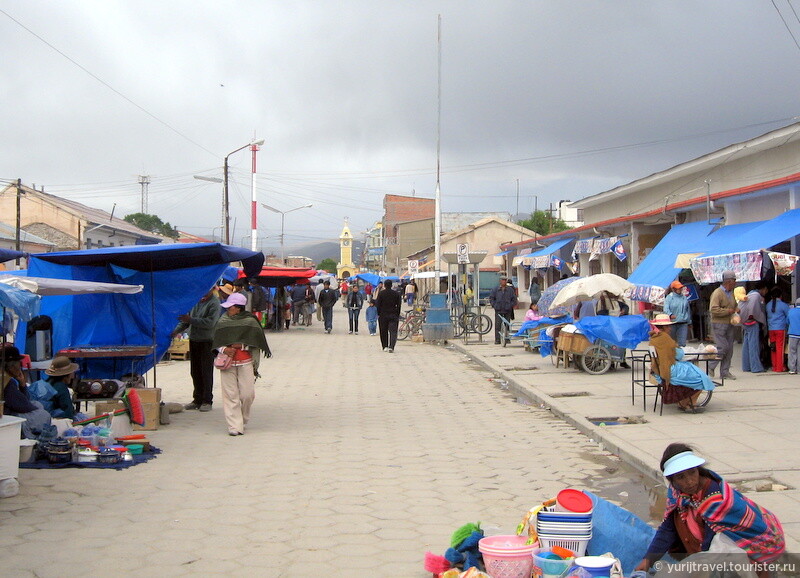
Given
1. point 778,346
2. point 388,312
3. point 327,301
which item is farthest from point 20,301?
point 327,301

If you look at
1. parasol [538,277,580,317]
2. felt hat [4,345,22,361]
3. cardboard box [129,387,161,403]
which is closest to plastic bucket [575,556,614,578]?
felt hat [4,345,22,361]

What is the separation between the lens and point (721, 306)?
14.3 m

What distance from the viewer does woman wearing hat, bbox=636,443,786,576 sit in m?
4.29

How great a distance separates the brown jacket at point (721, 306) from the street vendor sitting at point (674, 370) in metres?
3.78

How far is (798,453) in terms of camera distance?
27.0 feet

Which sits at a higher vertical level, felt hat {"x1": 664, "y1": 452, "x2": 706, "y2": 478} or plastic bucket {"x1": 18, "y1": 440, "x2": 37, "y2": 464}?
felt hat {"x1": 664, "y1": 452, "x2": 706, "y2": 478}

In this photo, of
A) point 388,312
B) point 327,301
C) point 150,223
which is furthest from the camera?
point 150,223

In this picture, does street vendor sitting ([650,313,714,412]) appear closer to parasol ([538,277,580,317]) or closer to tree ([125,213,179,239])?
parasol ([538,277,580,317])

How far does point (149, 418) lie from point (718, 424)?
7.18 metres

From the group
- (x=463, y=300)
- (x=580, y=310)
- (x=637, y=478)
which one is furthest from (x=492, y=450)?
(x=463, y=300)

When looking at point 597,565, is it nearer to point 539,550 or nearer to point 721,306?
point 539,550

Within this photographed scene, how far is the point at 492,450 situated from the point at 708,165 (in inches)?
655

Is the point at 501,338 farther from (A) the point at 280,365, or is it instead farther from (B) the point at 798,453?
(B) the point at 798,453

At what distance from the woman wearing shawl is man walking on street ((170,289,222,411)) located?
5.39ft
